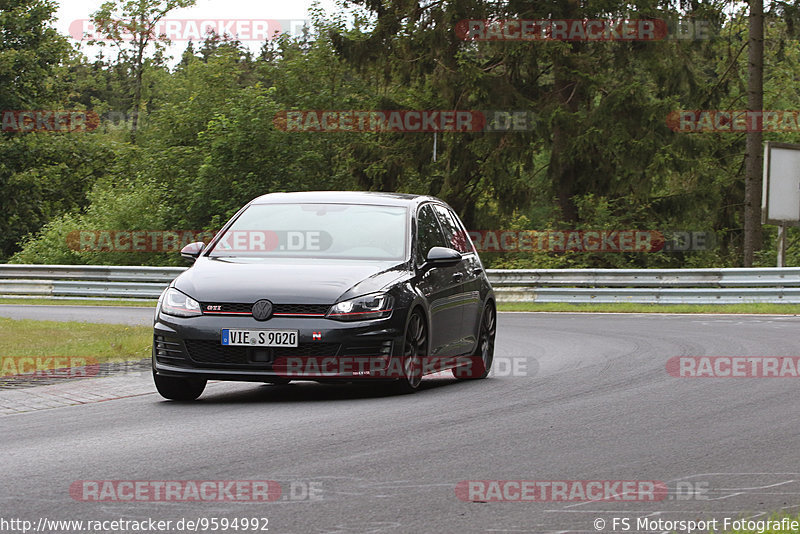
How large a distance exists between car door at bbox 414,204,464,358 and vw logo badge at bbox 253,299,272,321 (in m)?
1.46

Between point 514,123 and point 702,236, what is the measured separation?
6412mm

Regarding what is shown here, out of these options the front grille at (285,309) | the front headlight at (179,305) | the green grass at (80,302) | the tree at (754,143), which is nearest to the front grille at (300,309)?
the front grille at (285,309)

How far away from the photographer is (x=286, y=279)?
9523 mm

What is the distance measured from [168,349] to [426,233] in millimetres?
2666

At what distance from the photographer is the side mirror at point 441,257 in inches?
415

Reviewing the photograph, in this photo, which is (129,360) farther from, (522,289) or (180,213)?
(180,213)

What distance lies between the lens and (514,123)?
3434 cm

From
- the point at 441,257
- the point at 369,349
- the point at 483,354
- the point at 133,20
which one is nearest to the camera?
the point at 369,349

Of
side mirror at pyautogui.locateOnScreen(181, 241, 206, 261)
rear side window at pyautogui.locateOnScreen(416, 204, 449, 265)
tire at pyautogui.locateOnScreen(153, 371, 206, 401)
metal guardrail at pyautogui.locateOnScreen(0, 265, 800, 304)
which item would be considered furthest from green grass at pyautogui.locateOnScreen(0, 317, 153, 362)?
metal guardrail at pyautogui.locateOnScreen(0, 265, 800, 304)

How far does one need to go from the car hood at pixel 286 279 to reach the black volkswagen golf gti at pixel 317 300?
0.03 feet

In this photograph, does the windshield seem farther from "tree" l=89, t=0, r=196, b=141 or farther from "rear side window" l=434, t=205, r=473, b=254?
"tree" l=89, t=0, r=196, b=141

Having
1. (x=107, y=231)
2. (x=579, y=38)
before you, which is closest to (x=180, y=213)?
(x=107, y=231)

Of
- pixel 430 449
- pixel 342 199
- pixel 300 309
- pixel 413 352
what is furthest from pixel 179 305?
pixel 430 449

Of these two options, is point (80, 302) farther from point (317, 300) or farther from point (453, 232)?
point (317, 300)
